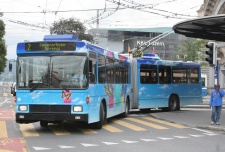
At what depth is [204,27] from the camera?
17.7m

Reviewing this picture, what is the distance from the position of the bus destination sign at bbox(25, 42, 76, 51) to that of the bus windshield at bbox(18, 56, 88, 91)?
0.87 ft

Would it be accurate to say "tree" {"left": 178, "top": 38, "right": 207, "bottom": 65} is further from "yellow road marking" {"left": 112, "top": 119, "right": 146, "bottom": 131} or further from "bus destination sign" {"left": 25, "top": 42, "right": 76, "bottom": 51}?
"bus destination sign" {"left": 25, "top": 42, "right": 76, "bottom": 51}

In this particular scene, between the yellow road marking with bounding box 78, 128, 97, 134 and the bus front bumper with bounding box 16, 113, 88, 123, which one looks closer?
the bus front bumper with bounding box 16, 113, 88, 123

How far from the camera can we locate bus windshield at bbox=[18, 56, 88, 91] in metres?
12.8

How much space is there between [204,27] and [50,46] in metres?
7.64

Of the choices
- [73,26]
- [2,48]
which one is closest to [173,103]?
[73,26]

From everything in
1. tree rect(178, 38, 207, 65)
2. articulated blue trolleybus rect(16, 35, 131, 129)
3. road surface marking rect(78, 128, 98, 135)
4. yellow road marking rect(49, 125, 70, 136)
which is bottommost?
road surface marking rect(78, 128, 98, 135)

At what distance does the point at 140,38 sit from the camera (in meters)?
106

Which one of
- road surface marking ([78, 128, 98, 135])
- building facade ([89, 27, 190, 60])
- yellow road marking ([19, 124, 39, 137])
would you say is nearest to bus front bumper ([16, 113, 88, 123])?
yellow road marking ([19, 124, 39, 137])

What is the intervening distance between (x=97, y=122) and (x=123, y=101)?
450cm

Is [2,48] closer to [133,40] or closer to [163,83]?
[163,83]

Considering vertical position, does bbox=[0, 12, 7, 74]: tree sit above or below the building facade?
below

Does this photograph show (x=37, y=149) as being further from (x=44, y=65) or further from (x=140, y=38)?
(x=140, y=38)

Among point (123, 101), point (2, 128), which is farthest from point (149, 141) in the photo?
point (123, 101)
